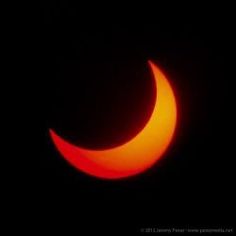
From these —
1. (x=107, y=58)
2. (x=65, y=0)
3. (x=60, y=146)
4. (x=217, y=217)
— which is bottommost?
Answer: (x=217, y=217)

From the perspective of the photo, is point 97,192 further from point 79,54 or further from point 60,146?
point 79,54

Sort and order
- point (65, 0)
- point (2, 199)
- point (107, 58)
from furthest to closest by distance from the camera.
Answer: point (2, 199) → point (65, 0) → point (107, 58)

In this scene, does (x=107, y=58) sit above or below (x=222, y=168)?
above

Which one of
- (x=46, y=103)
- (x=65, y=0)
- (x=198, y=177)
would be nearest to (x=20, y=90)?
(x=46, y=103)
